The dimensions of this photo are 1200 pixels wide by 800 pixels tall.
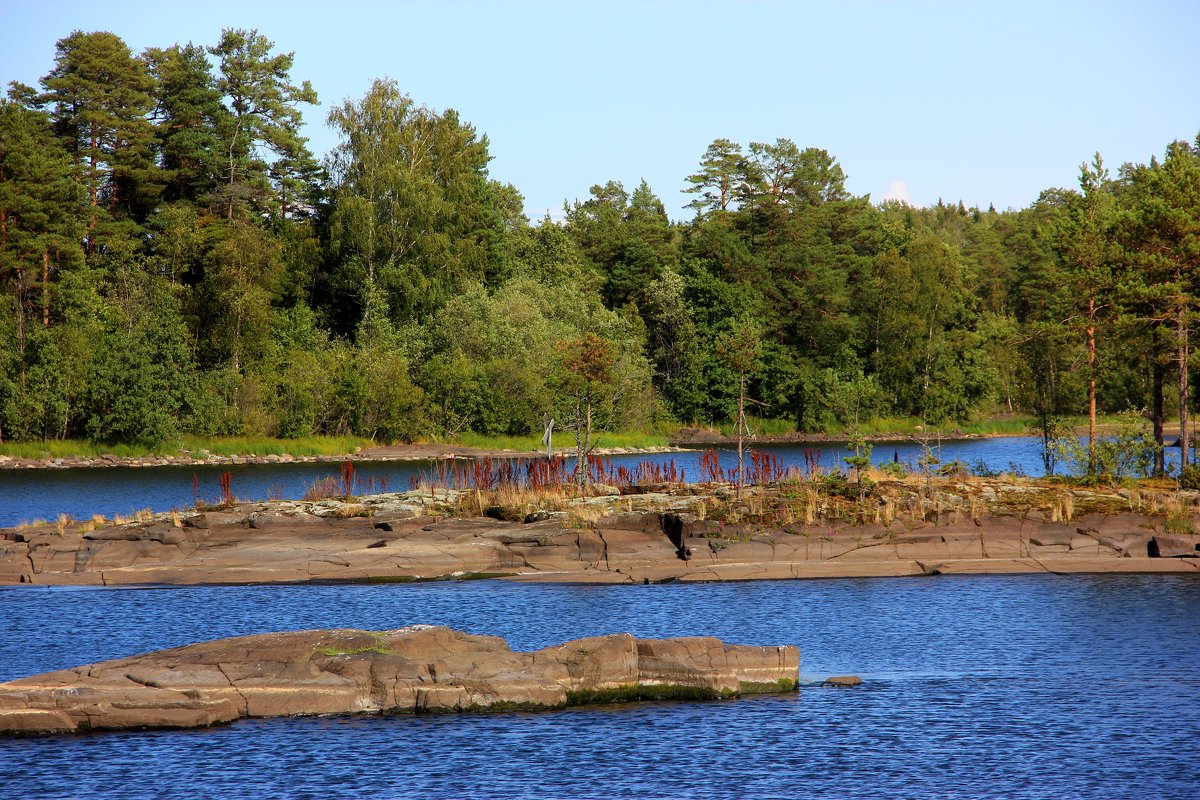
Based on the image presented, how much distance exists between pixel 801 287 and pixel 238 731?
83.5 m

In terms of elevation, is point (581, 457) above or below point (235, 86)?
below

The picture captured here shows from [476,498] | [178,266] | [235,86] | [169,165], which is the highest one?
[235,86]

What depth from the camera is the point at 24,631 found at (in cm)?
2434

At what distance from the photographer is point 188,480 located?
5816 cm

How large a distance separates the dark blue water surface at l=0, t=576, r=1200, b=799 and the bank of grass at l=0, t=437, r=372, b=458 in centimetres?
4130

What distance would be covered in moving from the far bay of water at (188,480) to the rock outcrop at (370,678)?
1846 cm

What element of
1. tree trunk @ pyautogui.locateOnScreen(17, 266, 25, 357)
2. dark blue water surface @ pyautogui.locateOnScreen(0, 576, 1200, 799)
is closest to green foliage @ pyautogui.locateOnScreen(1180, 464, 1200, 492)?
dark blue water surface @ pyautogui.locateOnScreen(0, 576, 1200, 799)

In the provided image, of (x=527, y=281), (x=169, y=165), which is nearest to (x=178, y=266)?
(x=169, y=165)

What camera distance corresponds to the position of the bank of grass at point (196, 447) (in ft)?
215

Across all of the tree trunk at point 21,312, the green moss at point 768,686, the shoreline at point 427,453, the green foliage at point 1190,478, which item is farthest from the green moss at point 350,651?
the tree trunk at point 21,312

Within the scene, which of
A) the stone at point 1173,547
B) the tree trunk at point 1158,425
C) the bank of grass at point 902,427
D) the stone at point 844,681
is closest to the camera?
the stone at point 844,681

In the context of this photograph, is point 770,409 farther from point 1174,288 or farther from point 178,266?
point 1174,288

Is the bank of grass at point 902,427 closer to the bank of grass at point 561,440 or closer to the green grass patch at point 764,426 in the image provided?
the green grass patch at point 764,426

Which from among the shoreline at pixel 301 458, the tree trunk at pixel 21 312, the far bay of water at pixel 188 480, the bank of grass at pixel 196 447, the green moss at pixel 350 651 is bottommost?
the green moss at pixel 350 651
